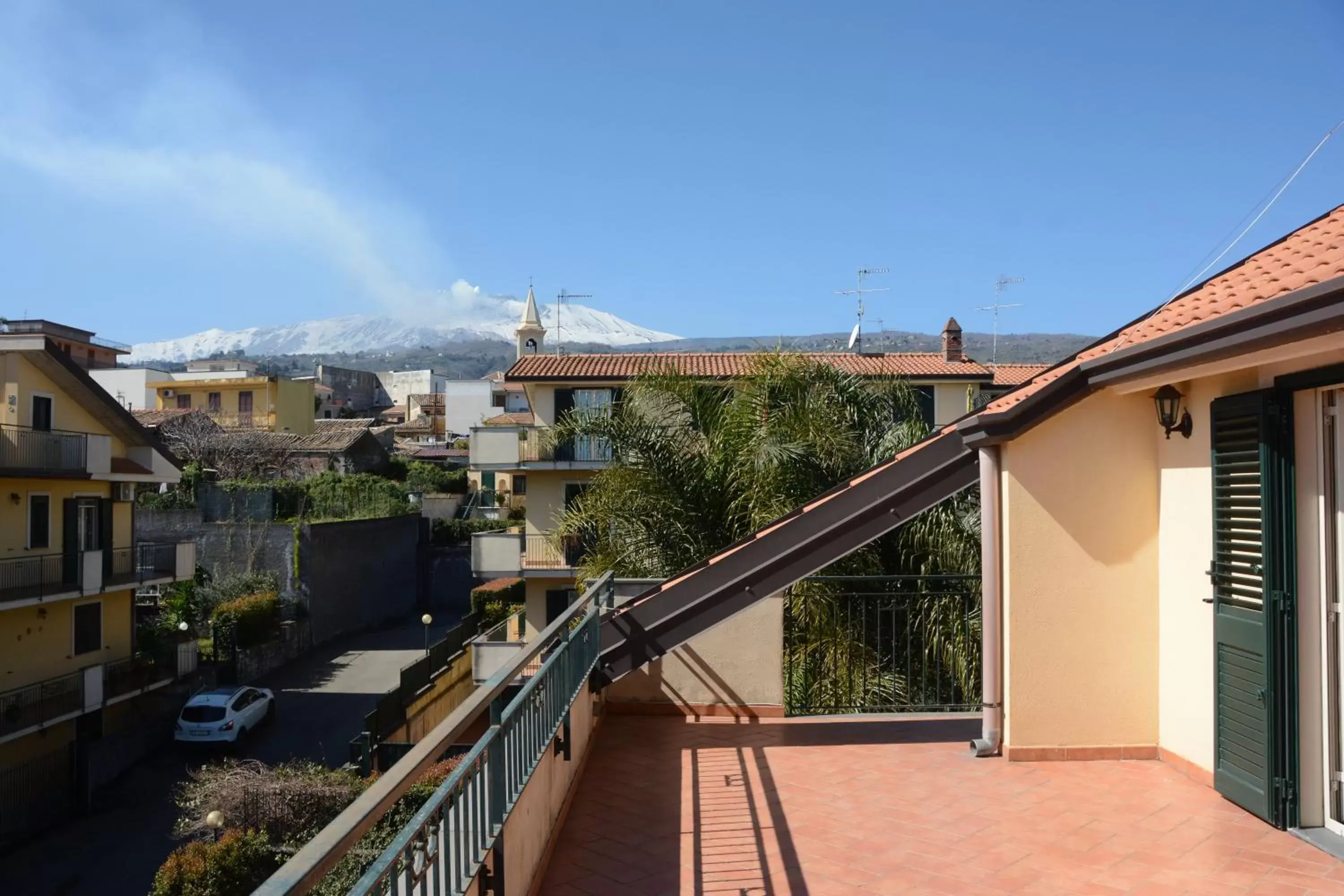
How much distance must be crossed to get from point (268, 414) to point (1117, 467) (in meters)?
52.1

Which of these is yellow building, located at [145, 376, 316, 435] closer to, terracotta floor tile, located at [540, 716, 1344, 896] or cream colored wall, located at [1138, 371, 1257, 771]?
terracotta floor tile, located at [540, 716, 1344, 896]

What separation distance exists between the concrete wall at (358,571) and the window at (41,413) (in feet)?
34.4

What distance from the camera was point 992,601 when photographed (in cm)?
577

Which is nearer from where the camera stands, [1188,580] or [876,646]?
[1188,580]

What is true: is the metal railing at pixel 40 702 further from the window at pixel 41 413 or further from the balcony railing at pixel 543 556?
the balcony railing at pixel 543 556

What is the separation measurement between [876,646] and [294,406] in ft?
168

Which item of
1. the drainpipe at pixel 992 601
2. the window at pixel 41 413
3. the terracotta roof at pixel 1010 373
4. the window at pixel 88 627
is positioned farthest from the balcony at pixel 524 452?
the drainpipe at pixel 992 601

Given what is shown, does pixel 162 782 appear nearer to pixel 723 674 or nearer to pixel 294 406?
pixel 723 674

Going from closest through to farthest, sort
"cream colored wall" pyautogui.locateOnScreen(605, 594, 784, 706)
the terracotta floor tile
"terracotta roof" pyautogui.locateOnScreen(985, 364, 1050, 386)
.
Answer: the terracotta floor tile < "cream colored wall" pyautogui.locateOnScreen(605, 594, 784, 706) < "terracotta roof" pyautogui.locateOnScreen(985, 364, 1050, 386)

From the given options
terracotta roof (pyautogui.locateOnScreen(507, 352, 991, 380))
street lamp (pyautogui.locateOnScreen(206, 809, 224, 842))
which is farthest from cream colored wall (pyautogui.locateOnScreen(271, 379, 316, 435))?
street lamp (pyautogui.locateOnScreen(206, 809, 224, 842))

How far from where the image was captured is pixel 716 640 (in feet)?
23.1

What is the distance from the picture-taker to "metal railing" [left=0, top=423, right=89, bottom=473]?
19781 millimetres

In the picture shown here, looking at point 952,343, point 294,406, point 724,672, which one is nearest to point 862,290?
point 952,343

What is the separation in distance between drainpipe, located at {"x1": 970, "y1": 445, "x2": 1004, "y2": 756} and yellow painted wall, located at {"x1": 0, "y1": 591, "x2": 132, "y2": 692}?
21100mm
